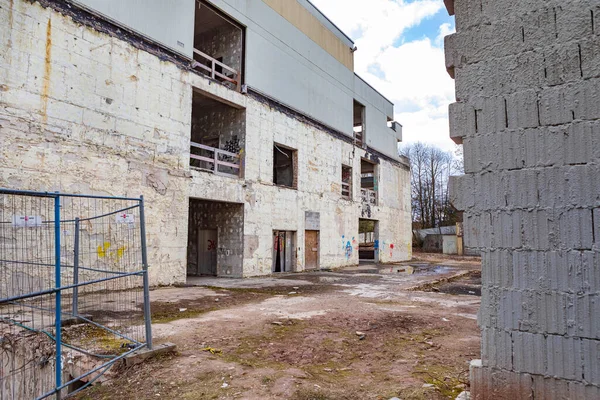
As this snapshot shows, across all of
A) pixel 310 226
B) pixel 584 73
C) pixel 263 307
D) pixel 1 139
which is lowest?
pixel 263 307

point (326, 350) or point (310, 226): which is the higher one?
point (310, 226)

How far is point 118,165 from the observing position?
32.9ft

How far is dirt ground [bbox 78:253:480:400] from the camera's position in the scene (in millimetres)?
3535

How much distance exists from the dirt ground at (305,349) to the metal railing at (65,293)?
1.82 ft

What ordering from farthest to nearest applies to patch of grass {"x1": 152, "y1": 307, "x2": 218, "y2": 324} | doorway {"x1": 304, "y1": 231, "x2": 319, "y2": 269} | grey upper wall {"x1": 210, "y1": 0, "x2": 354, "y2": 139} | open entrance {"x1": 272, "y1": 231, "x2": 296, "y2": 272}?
doorway {"x1": 304, "y1": 231, "x2": 319, "y2": 269}
open entrance {"x1": 272, "y1": 231, "x2": 296, "y2": 272}
grey upper wall {"x1": 210, "y1": 0, "x2": 354, "y2": 139}
patch of grass {"x1": 152, "y1": 307, "x2": 218, "y2": 324}

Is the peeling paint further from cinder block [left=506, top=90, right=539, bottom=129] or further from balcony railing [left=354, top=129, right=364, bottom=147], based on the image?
balcony railing [left=354, top=129, right=364, bottom=147]

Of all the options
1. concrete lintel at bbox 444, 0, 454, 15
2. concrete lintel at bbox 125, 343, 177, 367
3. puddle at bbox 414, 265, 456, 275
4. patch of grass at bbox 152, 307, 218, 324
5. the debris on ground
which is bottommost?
puddle at bbox 414, 265, 456, 275

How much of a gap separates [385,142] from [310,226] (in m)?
10.1

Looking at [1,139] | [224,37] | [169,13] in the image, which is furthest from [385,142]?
[1,139]

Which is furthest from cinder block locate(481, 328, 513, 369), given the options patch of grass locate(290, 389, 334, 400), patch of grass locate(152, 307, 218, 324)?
patch of grass locate(152, 307, 218, 324)

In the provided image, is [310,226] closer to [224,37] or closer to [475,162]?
[224,37]

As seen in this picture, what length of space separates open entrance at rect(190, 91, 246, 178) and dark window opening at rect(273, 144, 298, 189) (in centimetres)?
237

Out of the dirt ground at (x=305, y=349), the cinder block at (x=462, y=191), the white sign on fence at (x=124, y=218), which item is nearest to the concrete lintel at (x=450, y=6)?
the cinder block at (x=462, y=191)

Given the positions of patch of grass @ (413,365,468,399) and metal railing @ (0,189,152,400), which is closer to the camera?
patch of grass @ (413,365,468,399)
